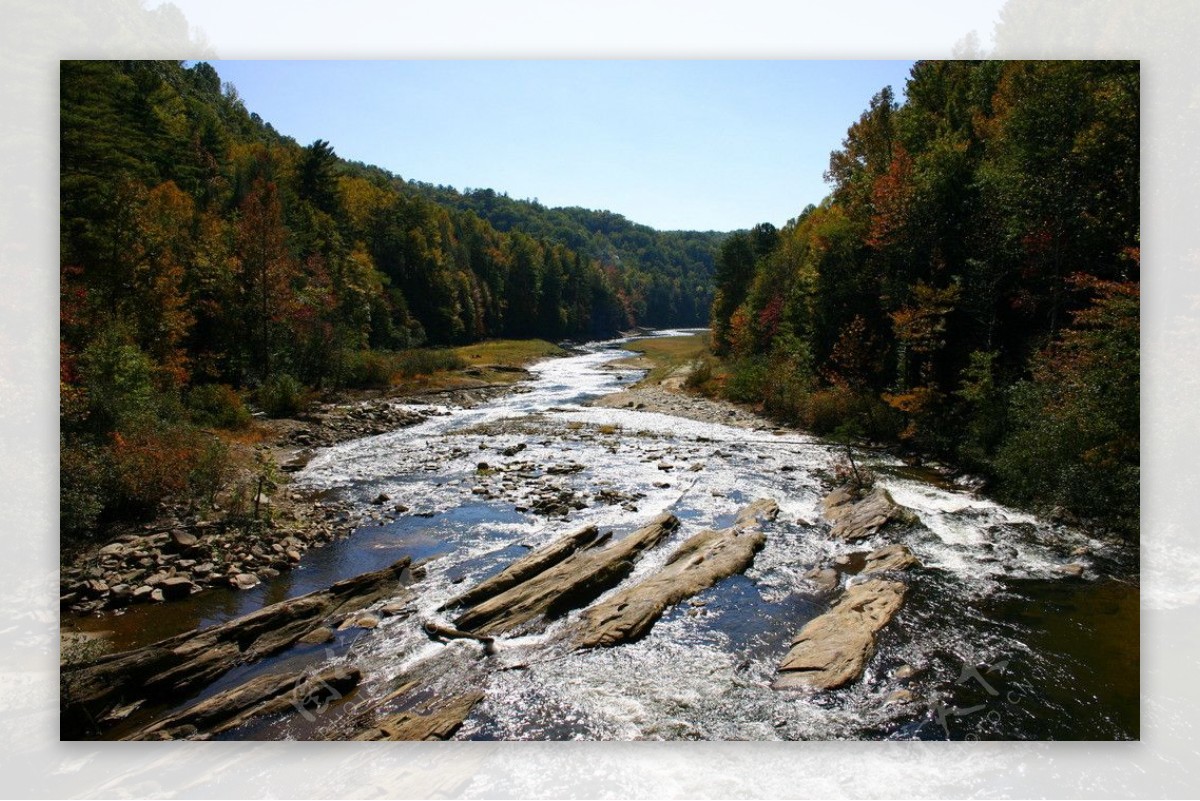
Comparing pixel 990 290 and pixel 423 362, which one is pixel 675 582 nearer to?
pixel 990 290

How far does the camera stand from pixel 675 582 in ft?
33.3

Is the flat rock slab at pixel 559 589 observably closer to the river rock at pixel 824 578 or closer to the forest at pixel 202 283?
the river rock at pixel 824 578

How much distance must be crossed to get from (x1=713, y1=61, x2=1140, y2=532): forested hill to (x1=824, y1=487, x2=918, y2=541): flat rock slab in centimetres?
247

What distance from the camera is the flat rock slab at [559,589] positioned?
898cm

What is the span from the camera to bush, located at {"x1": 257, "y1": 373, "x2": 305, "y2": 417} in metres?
24.5

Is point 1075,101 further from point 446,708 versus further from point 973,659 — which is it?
point 446,708

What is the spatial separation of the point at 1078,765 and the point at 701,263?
171 meters

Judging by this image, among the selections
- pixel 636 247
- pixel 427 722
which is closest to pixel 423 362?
pixel 427 722

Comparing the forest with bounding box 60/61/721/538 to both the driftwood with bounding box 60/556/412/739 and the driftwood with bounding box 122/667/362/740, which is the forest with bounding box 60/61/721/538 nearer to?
the driftwood with bounding box 60/556/412/739

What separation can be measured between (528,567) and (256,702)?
4227 millimetres

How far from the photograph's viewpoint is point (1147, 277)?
759cm

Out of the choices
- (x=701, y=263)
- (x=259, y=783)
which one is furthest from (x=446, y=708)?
(x=701, y=263)

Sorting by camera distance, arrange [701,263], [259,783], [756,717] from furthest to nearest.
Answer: [701,263]
[756,717]
[259,783]

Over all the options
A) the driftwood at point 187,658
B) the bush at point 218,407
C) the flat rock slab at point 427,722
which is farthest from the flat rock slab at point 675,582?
the bush at point 218,407
